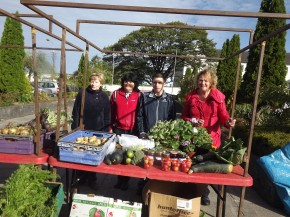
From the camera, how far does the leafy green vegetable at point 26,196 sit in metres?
2.31

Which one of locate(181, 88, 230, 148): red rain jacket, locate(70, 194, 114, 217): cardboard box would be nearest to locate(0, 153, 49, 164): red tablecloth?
locate(70, 194, 114, 217): cardboard box

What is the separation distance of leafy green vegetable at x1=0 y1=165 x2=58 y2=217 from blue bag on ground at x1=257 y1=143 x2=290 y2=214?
9.80 feet

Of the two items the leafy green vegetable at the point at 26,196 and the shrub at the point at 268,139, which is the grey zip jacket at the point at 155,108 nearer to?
the leafy green vegetable at the point at 26,196

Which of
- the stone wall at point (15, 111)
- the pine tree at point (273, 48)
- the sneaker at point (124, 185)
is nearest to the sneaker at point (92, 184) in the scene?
the sneaker at point (124, 185)

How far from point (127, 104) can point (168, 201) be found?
1.55m

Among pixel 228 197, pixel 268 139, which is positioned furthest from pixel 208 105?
pixel 268 139

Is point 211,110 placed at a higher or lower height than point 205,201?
higher

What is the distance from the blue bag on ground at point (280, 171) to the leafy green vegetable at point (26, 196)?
2.99 m

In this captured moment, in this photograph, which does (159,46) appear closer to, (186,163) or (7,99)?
(7,99)

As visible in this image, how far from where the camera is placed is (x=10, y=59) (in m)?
12.2

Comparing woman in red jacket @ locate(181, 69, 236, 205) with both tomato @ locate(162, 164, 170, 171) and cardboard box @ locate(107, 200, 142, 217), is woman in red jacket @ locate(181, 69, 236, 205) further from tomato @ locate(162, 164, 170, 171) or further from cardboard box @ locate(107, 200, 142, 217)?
cardboard box @ locate(107, 200, 142, 217)

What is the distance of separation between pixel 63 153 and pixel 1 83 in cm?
1125

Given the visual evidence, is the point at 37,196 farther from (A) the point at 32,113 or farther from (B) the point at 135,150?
(A) the point at 32,113

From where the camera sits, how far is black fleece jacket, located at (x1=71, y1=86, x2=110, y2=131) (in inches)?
151
